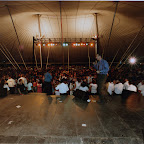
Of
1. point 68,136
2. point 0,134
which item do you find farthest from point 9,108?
point 68,136

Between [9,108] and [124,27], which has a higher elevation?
[124,27]

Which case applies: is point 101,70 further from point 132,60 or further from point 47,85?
point 132,60

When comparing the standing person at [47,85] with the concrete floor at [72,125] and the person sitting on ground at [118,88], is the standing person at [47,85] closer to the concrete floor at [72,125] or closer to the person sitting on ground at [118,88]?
the concrete floor at [72,125]

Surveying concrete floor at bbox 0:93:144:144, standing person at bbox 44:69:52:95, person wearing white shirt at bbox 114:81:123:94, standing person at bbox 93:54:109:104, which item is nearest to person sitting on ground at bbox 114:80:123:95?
person wearing white shirt at bbox 114:81:123:94

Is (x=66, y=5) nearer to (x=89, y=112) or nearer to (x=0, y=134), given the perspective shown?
(x=89, y=112)

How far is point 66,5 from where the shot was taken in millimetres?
10930

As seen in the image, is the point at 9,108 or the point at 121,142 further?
the point at 9,108

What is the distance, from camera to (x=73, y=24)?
1720cm

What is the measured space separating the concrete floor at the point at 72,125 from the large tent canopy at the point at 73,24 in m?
6.32

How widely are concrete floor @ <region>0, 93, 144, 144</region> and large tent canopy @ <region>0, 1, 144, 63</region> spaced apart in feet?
20.7

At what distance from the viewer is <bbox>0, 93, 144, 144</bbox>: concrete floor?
7.12 ft

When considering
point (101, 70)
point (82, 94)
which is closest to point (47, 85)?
point (82, 94)

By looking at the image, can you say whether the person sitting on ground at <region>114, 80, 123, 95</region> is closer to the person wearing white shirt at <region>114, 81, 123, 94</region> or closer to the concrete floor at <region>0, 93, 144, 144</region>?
the person wearing white shirt at <region>114, 81, 123, 94</region>

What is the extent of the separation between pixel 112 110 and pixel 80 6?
1062 centimetres
